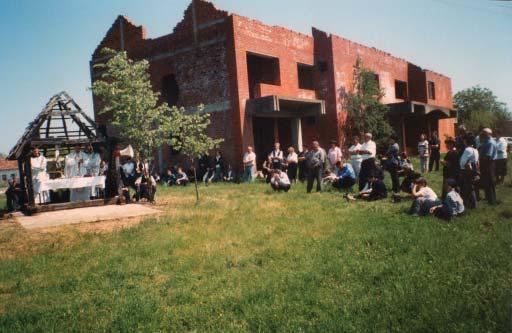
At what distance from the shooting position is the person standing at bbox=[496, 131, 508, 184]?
32.7ft

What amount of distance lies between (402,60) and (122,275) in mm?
27887

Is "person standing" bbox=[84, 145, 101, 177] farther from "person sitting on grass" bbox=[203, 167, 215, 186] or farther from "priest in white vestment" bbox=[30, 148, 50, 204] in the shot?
"person sitting on grass" bbox=[203, 167, 215, 186]

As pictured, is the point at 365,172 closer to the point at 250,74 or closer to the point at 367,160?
the point at 367,160

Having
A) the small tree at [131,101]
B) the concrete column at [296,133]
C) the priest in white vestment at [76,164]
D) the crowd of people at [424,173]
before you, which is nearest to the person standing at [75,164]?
the priest in white vestment at [76,164]

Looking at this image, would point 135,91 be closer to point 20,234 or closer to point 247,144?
point 20,234

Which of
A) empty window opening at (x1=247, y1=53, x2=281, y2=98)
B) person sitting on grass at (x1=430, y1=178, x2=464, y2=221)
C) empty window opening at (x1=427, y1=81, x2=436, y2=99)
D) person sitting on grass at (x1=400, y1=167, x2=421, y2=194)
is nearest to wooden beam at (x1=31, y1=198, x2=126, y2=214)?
person sitting on grass at (x1=400, y1=167, x2=421, y2=194)

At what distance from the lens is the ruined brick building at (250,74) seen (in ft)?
57.1

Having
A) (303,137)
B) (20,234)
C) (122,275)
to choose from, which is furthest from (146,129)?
(303,137)

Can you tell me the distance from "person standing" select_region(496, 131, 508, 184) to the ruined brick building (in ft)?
27.8

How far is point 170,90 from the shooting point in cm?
2125

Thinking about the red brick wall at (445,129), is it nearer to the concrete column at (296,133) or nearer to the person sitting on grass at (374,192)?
the concrete column at (296,133)

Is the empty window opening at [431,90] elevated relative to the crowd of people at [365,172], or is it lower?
elevated

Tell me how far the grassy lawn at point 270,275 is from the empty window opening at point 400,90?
23.1m

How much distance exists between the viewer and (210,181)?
58.0 feet
